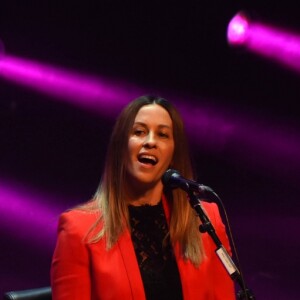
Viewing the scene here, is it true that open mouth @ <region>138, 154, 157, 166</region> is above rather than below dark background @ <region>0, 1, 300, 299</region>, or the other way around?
below

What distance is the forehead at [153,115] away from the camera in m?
2.27

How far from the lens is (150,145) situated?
220cm

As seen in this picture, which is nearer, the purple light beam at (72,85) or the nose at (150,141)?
the nose at (150,141)

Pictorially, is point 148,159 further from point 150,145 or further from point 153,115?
point 153,115

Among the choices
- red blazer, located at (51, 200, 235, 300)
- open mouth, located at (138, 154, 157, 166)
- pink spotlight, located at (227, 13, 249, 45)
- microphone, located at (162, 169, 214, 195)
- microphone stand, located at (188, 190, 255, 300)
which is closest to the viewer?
microphone stand, located at (188, 190, 255, 300)

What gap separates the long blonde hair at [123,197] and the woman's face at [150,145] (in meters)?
0.03

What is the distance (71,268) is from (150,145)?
577mm

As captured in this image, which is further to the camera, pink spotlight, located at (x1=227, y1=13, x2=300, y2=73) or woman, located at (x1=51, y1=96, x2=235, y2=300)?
pink spotlight, located at (x1=227, y1=13, x2=300, y2=73)

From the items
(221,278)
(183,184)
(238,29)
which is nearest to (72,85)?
(238,29)

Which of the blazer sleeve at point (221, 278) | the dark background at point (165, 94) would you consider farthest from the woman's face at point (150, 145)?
the dark background at point (165, 94)

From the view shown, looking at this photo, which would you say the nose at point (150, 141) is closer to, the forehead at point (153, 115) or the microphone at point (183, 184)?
the forehead at point (153, 115)

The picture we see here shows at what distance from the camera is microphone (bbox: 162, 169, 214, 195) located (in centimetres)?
182

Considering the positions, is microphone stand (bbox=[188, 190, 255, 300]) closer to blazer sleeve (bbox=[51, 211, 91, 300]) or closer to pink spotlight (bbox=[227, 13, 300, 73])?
blazer sleeve (bbox=[51, 211, 91, 300])

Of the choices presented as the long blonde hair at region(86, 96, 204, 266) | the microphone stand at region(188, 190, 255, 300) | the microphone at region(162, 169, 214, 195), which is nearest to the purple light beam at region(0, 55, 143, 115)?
the long blonde hair at region(86, 96, 204, 266)
